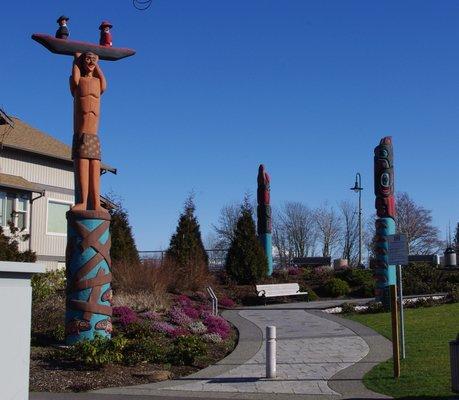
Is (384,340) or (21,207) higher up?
(21,207)

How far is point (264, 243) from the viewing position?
109 ft

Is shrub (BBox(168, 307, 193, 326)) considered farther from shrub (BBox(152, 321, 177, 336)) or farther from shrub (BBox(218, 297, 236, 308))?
shrub (BBox(218, 297, 236, 308))

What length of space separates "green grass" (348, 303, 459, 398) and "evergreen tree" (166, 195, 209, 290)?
6.61m

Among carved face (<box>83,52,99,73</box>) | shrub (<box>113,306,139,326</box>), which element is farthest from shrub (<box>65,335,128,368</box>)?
carved face (<box>83,52,99,73</box>)

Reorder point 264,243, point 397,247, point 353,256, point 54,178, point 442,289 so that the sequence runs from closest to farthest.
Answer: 1. point 397,247
2. point 442,289
3. point 54,178
4. point 264,243
5. point 353,256

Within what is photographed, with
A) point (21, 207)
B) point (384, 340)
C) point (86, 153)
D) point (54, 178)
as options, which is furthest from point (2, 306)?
point (54, 178)

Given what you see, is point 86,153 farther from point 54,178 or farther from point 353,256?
point 353,256

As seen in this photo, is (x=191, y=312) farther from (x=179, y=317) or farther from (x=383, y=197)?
(x=383, y=197)

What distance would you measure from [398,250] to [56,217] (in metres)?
21.3

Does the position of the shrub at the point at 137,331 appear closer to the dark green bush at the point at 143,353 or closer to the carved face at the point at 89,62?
the dark green bush at the point at 143,353

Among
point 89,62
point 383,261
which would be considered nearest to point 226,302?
point 383,261

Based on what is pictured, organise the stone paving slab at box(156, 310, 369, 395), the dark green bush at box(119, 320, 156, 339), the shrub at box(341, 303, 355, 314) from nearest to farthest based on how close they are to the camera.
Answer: the stone paving slab at box(156, 310, 369, 395), the dark green bush at box(119, 320, 156, 339), the shrub at box(341, 303, 355, 314)

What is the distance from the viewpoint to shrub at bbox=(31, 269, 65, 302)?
55.0 feet

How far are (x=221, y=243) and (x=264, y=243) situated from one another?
4087 cm
